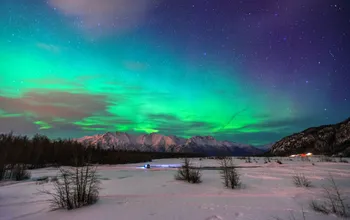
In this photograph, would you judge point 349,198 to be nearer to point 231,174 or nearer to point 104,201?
point 231,174

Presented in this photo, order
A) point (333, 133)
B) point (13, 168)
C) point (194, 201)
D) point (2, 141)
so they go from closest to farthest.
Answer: point (194, 201) < point (13, 168) < point (2, 141) < point (333, 133)

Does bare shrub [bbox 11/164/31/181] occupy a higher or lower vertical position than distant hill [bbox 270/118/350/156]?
lower

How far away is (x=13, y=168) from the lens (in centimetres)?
1617

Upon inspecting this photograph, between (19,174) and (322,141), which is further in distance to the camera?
(322,141)

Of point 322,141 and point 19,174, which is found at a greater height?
point 322,141

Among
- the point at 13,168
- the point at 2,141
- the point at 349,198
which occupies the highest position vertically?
the point at 2,141

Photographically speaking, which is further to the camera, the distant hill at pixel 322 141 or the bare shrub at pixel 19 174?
the distant hill at pixel 322 141

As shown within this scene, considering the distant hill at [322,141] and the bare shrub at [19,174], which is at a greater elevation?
the distant hill at [322,141]

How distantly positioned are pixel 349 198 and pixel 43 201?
11.0 m

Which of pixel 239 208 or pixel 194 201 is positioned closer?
pixel 239 208

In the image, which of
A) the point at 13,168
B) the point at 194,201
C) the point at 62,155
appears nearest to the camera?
the point at 194,201

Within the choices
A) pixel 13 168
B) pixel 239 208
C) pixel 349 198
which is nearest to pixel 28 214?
pixel 239 208

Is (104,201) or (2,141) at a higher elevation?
(2,141)

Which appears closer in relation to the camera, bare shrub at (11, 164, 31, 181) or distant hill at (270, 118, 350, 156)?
bare shrub at (11, 164, 31, 181)
